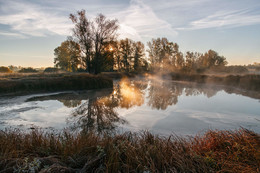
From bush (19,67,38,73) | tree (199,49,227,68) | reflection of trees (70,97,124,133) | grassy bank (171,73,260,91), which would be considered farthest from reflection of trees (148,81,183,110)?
tree (199,49,227,68)

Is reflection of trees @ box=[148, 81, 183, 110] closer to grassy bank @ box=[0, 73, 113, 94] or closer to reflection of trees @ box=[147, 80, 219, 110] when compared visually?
reflection of trees @ box=[147, 80, 219, 110]

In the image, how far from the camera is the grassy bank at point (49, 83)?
1059cm

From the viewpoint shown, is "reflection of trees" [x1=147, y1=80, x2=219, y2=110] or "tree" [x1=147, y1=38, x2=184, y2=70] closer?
"reflection of trees" [x1=147, y1=80, x2=219, y2=110]

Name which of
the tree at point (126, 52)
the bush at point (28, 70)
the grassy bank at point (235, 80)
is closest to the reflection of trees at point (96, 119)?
the grassy bank at point (235, 80)

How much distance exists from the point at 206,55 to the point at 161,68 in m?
17.8

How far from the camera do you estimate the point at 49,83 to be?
12.7 metres

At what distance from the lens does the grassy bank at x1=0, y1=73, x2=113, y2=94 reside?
34.8 feet

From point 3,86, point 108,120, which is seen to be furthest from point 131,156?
point 3,86

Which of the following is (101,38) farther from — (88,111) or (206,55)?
(206,55)

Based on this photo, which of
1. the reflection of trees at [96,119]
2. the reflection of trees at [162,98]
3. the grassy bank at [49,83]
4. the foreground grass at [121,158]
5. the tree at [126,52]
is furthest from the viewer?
the tree at [126,52]

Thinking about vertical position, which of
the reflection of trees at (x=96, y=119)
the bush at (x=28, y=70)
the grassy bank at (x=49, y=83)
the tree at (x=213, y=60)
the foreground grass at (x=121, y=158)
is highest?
the tree at (x=213, y=60)

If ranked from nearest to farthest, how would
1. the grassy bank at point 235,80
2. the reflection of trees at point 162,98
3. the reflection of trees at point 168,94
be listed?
the reflection of trees at point 162,98 < the reflection of trees at point 168,94 < the grassy bank at point 235,80

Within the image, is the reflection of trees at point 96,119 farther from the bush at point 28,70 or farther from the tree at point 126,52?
the tree at point 126,52

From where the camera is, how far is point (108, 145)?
2896 mm
